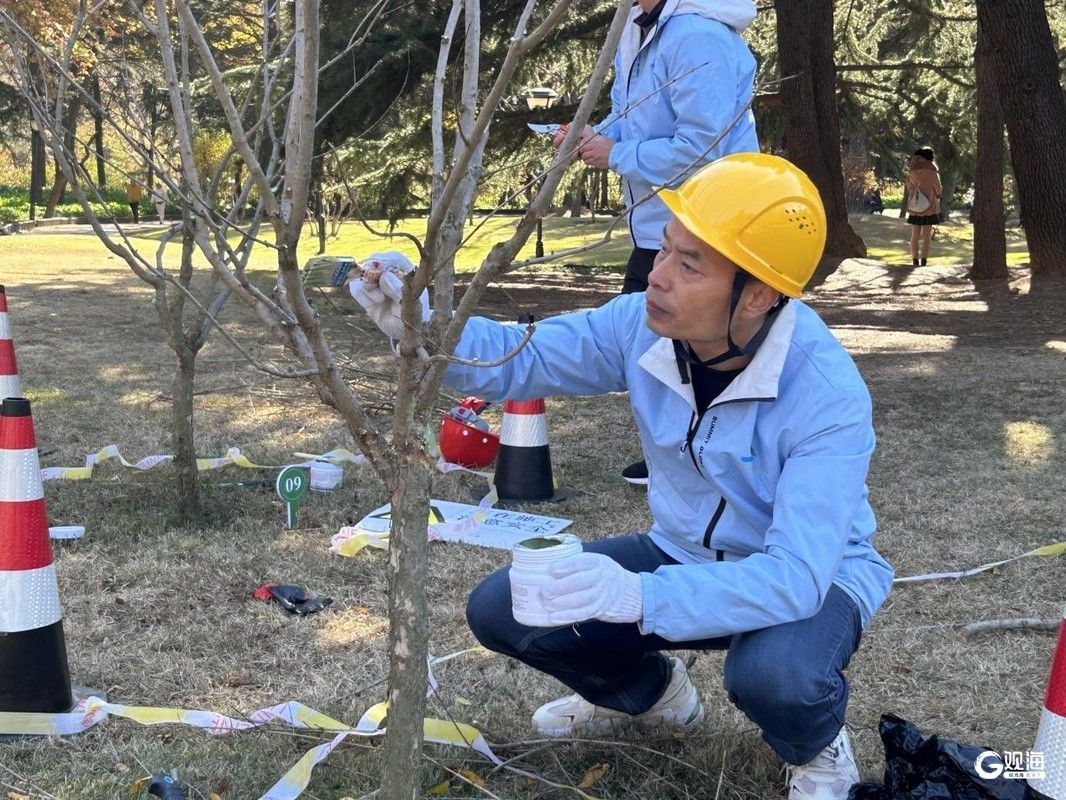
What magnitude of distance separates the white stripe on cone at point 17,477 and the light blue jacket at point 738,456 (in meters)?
1.11

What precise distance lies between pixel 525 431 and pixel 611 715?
2139 mm

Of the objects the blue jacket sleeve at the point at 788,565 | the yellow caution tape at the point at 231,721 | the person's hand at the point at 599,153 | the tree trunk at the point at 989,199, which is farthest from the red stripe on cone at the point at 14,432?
the tree trunk at the point at 989,199

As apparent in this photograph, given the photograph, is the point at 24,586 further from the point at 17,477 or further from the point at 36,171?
the point at 36,171

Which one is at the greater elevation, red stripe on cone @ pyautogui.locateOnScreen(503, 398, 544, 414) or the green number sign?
red stripe on cone @ pyautogui.locateOnScreen(503, 398, 544, 414)

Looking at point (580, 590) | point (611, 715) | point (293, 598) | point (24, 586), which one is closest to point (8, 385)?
point (293, 598)

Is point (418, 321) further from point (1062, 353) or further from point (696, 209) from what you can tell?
point (1062, 353)

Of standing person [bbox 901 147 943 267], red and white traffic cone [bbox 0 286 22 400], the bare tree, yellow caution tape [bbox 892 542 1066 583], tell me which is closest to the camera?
the bare tree

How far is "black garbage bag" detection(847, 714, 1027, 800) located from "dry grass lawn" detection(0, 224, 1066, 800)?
26 centimetres

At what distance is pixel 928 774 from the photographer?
237cm

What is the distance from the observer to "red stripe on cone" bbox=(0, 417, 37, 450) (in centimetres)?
284

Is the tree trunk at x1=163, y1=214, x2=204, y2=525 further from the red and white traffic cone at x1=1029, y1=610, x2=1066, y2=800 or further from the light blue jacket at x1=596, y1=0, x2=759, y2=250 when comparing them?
the red and white traffic cone at x1=1029, y1=610, x2=1066, y2=800

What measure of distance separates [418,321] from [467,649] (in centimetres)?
166

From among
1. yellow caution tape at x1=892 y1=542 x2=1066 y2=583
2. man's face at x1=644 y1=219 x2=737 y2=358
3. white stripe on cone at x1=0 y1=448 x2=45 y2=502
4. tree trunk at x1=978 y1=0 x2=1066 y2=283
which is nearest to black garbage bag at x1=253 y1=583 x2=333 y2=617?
white stripe on cone at x1=0 y1=448 x2=45 y2=502

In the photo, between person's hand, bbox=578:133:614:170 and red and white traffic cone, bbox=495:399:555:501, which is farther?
red and white traffic cone, bbox=495:399:555:501
